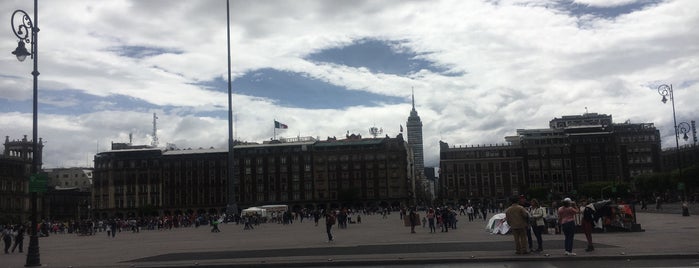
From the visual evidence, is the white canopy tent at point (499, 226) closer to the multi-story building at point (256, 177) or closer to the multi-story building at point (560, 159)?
the multi-story building at point (256, 177)

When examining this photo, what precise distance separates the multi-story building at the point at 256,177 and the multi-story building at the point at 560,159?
13658 mm

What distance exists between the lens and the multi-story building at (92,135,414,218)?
13438 cm

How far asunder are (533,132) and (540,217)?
132 m

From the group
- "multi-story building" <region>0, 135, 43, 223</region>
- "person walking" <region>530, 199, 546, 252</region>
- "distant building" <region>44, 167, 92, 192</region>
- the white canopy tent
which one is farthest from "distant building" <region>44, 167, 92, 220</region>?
"person walking" <region>530, 199, 546, 252</region>

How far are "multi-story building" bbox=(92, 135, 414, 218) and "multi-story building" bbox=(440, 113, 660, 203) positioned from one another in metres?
13.7

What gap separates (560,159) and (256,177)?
68068 millimetres

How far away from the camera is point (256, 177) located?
449 ft

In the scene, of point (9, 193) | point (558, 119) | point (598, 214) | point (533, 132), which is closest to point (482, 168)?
point (533, 132)

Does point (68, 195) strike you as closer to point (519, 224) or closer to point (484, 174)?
point (484, 174)

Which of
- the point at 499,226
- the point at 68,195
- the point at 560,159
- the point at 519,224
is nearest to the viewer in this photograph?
the point at 519,224

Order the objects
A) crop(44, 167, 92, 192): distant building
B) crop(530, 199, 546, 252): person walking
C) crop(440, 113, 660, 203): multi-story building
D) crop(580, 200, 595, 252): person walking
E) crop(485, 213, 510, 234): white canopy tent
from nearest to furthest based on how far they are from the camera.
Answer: crop(580, 200, 595, 252): person walking, crop(530, 199, 546, 252): person walking, crop(485, 213, 510, 234): white canopy tent, crop(440, 113, 660, 203): multi-story building, crop(44, 167, 92, 192): distant building

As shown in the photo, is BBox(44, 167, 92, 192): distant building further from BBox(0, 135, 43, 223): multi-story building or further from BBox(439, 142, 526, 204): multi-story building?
BBox(439, 142, 526, 204): multi-story building

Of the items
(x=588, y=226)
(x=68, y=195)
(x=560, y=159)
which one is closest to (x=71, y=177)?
(x=68, y=195)

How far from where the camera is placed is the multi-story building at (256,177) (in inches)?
5290
